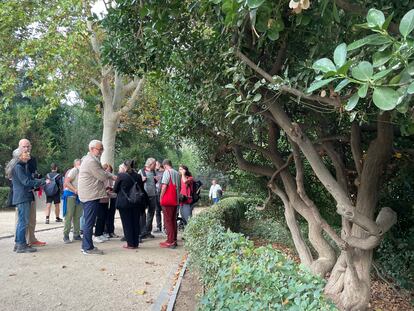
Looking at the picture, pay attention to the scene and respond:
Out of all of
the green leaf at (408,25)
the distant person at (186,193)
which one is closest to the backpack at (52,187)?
the distant person at (186,193)

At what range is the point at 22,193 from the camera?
304 inches

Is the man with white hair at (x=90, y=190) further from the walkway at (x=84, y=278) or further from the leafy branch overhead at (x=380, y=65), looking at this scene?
the leafy branch overhead at (x=380, y=65)

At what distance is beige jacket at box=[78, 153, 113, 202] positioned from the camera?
8062 mm

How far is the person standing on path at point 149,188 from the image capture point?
1080 cm

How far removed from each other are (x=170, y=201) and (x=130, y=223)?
97cm

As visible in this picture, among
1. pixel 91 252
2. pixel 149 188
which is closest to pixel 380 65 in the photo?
pixel 91 252

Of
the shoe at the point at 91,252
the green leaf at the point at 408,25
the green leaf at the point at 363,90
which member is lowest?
the shoe at the point at 91,252

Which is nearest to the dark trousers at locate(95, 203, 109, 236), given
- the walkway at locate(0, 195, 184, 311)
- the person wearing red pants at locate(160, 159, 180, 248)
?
the walkway at locate(0, 195, 184, 311)

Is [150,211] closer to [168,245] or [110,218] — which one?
[110,218]

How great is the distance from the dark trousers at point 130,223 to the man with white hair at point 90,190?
75 cm

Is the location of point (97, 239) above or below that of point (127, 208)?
below

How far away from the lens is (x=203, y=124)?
6887 mm

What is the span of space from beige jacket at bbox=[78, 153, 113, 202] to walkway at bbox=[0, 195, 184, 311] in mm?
1088

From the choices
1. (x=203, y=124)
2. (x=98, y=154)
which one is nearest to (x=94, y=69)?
(x=98, y=154)
